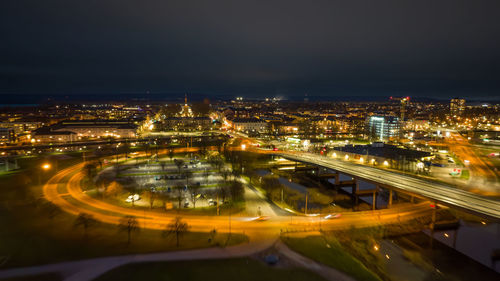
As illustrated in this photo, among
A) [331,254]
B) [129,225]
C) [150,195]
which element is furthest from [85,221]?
[331,254]

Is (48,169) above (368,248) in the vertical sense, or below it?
above

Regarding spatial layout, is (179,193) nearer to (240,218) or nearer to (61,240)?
(240,218)

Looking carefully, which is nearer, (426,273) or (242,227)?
(426,273)

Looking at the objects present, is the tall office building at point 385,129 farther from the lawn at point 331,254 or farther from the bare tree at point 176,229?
the bare tree at point 176,229

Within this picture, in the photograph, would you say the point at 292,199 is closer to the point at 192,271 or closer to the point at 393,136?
the point at 192,271

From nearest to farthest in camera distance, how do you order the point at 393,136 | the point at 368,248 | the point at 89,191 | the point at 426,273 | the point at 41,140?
the point at 426,273, the point at 368,248, the point at 89,191, the point at 41,140, the point at 393,136

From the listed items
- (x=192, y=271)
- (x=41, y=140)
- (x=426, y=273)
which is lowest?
(x=426, y=273)

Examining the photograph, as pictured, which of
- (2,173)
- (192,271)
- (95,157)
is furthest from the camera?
(95,157)

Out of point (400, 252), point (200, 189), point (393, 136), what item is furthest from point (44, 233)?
point (393, 136)
